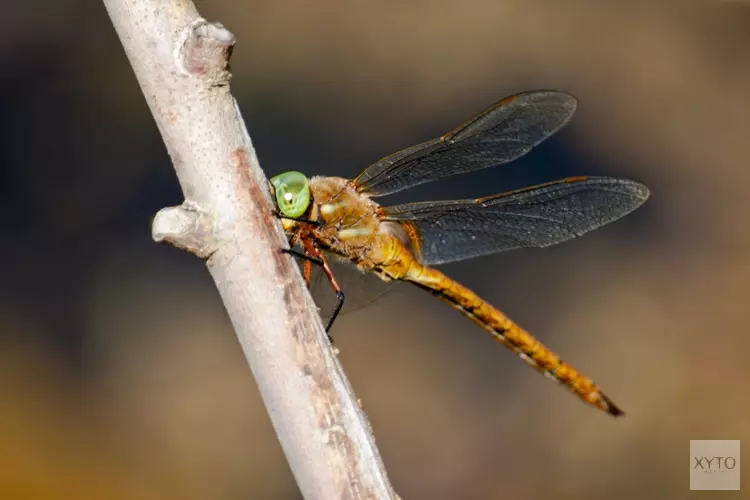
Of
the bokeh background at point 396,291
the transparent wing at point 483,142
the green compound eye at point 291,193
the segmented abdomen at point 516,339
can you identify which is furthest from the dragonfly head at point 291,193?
the bokeh background at point 396,291

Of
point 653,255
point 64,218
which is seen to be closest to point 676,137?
point 653,255

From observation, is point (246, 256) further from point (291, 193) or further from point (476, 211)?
point (476, 211)

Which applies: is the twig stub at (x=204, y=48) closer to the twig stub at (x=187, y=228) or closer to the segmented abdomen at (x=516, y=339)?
the twig stub at (x=187, y=228)

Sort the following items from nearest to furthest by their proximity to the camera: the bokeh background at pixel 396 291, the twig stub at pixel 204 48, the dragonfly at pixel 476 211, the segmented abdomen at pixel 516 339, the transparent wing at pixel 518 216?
the twig stub at pixel 204 48, the dragonfly at pixel 476 211, the transparent wing at pixel 518 216, the segmented abdomen at pixel 516 339, the bokeh background at pixel 396 291

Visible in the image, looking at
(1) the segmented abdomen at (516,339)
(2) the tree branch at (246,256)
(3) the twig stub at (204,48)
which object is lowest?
(1) the segmented abdomen at (516,339)

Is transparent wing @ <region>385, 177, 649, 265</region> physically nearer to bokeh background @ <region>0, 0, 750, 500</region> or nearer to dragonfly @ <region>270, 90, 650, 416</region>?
dragonfly @ <region>270, 90, 650, 416</region>

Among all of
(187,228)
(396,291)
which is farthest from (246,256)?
(396,291)

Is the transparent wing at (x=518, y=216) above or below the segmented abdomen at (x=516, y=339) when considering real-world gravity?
above

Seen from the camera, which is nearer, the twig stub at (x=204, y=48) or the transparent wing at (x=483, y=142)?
the twig stub at (x=204, y=48)
